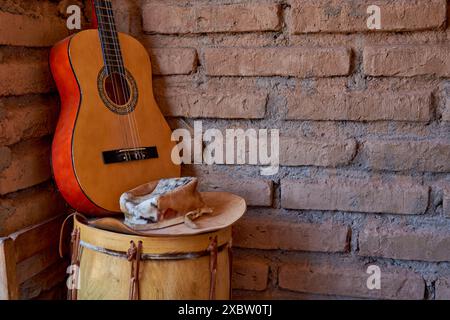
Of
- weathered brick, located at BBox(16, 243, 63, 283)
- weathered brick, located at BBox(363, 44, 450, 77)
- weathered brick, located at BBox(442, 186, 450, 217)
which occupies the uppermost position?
weathered brick, located at BBox(363, 44, 450, 77)

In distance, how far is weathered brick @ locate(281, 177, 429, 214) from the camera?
4.48ft

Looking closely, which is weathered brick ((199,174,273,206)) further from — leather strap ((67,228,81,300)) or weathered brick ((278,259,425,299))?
leather strap ((67,228,81,300))

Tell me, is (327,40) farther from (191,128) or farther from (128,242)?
(128,242)

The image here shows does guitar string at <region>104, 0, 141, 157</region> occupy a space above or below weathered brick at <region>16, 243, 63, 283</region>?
above

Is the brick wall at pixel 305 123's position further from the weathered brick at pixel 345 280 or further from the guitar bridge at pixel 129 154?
the guitar bridge at pixel 129 154

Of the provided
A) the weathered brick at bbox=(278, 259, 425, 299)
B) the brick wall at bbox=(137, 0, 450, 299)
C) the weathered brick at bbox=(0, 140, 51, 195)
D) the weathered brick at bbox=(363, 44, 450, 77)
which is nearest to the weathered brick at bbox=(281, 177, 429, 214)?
the brick wall at bbox=(137, 0, 450, 299)

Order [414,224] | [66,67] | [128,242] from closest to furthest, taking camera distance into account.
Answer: [128,242]
[66,67]
[414,224]

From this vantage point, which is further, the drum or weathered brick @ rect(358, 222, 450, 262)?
weathered brick @ rect(358, 222, 450, 262)

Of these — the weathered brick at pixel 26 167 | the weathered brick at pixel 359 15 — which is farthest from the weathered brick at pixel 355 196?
the weathered brick at pixel 26 167

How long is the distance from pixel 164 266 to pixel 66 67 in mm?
559

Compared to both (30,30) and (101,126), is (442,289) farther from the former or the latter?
(30,30)

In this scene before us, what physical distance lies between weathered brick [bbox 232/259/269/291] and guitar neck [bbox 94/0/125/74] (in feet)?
2.12
